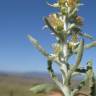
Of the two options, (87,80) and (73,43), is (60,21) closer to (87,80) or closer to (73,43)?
(73,43)

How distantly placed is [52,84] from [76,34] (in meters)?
1.70

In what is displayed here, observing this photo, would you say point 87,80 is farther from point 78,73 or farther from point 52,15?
point 52,15

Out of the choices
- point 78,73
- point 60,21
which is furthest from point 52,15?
point 78,73

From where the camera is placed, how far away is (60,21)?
471 inches

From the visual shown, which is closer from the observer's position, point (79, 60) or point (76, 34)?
point (79, 60)

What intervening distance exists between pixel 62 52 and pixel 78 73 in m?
0.78

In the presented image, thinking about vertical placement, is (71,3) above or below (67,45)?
above

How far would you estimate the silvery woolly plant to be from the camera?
1139 centimetres

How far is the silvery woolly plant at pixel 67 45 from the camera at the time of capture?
37.4 ft

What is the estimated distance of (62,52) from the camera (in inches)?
462

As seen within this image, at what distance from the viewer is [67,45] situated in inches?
463

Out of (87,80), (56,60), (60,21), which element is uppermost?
(60,21)

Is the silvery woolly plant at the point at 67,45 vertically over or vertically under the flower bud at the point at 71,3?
under

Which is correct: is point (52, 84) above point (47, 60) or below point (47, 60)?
below
